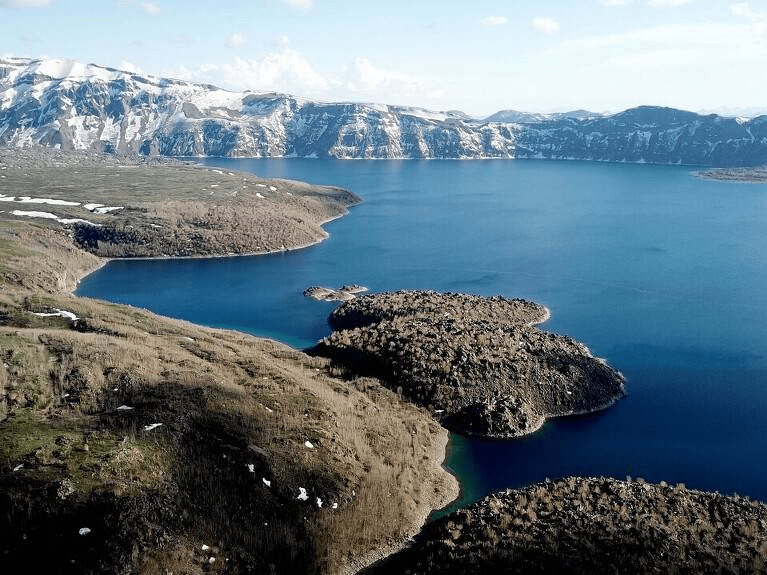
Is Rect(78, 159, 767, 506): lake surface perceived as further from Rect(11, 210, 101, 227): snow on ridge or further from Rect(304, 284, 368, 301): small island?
Rect(11, 210, 101, 227): snow on ridge

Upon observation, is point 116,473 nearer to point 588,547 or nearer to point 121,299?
point 588,547

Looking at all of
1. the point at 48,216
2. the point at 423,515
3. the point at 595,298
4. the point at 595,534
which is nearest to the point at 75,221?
the point at 48,216

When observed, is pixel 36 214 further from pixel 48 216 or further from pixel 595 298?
pixel 595 298

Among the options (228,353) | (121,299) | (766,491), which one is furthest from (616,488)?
(121,299)

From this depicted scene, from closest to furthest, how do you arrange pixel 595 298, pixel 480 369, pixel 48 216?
pixel 480 369 → pixel 595 298 → pixel 48 216

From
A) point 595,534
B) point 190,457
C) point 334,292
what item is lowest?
point 334,292

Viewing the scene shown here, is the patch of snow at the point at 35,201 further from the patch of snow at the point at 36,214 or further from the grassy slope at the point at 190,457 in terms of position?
the grassy slope at the point at 190,457
